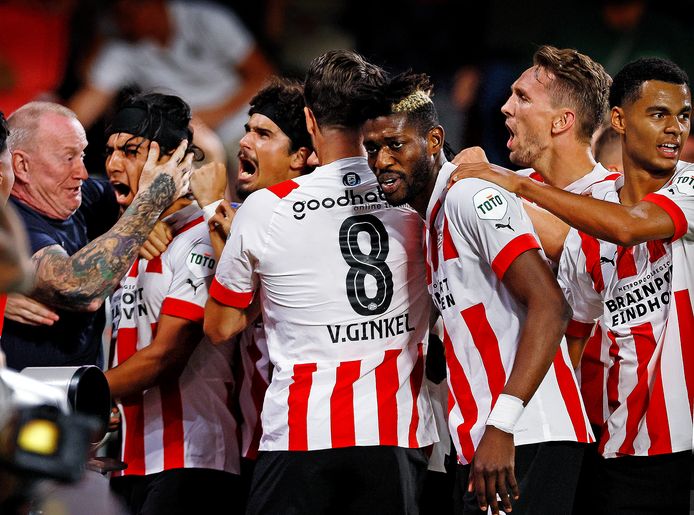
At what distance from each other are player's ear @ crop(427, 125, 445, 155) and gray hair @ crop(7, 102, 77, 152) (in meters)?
1.69

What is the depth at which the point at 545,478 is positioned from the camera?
119 inches

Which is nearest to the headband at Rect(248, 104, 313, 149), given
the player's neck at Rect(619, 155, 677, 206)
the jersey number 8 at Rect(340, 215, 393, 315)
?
the jersey number 8 at Rect(340, 215, 393, 315)

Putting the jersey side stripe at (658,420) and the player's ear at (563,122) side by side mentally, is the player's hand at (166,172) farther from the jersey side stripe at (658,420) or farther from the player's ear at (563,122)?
the jersey side stripe at (658,420)

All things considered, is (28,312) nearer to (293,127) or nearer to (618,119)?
(293,127)

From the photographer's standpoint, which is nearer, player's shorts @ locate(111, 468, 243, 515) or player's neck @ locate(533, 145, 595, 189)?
player's shorts @ locate(111, 468, 243, 515)

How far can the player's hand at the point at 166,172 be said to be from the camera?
13.1 feet

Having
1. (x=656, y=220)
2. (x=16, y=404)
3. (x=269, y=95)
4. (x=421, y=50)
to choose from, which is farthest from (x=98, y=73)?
(x=16, y=404)

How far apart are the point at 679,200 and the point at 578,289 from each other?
54 centimetres

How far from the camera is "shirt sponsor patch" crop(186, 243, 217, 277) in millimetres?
3971

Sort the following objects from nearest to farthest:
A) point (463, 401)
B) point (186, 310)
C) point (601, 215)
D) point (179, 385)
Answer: point (463, 401), point (601, 215), point (186, 310), point (179, 385)

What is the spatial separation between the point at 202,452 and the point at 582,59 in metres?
2.23

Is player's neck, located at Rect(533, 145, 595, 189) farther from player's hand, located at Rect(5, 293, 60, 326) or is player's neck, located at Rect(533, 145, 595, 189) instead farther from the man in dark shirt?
player's hand, located at Rect(5, 293, 60, 326)

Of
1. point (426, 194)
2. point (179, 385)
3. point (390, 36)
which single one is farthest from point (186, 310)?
point (390, 36)

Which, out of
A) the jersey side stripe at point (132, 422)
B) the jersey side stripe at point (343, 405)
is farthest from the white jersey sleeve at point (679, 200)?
the jersey side stripe at point (132, 422)
